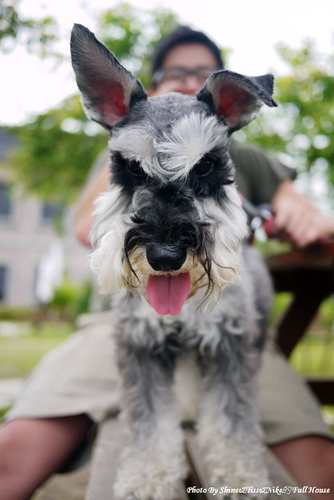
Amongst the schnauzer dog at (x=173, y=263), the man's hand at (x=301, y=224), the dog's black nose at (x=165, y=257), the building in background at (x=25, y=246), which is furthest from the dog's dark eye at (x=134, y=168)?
the building in background at (x=25, y=246)

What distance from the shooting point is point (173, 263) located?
1.00 meters

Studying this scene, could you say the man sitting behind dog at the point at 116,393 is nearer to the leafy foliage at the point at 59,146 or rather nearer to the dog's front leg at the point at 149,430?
the dog's front leg at the point at 149,430

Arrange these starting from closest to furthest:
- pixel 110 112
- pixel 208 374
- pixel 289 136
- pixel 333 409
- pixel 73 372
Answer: pixel 110 112 → pixel 208 374 → pixel 73 372 → pixel 333 409 → pixel 289 136

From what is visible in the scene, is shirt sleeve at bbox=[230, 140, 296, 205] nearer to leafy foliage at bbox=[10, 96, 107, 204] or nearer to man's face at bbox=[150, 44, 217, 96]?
man's face at bbox=[150, 44, 217, 96]

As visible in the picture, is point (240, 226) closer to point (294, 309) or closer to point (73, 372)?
point (73, 372)

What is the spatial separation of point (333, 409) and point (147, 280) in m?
5.05

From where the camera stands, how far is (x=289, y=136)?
25.2 ft

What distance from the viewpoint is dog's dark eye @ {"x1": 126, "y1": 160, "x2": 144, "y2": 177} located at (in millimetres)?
1145

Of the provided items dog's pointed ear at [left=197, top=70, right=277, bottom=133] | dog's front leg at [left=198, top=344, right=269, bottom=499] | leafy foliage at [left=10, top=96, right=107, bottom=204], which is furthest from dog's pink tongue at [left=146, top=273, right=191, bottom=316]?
leafy foliage at [left=10, top=96, right=107, bottom=204]

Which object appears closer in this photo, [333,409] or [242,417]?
[242,417]

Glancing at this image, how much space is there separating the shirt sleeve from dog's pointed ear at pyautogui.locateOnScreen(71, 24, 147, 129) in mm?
1596

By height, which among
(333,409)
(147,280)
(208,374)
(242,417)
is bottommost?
(333,409)

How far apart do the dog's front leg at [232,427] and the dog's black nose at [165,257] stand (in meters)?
0.67

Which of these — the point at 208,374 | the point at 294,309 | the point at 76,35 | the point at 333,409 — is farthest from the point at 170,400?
the point at 333,409
